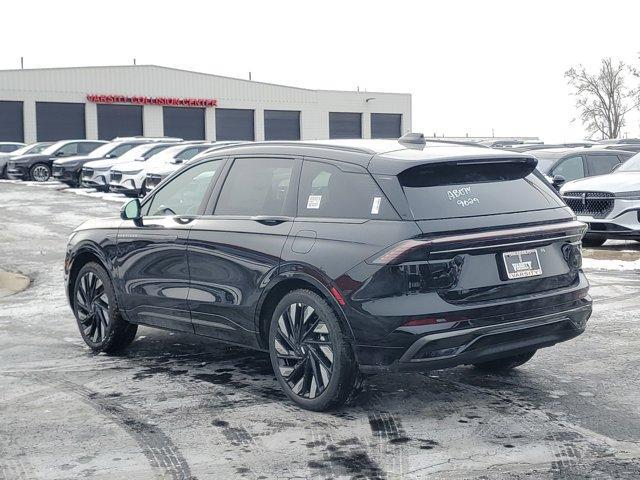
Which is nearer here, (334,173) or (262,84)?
(334,173)

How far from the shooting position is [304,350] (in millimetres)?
6031

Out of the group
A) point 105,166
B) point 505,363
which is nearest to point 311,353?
point 505,363

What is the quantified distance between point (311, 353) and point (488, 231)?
1316mm

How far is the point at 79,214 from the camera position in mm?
22188

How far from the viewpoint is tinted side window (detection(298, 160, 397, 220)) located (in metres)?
5.83

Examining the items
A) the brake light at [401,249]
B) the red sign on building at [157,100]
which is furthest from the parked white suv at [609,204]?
the red sign on building at [157,100]

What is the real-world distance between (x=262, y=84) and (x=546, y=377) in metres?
59.6

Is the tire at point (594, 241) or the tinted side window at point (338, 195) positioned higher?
the tinted side window at point (338, 195)

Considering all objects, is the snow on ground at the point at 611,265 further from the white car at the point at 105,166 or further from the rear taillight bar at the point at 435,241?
the white car at the point at 105,166

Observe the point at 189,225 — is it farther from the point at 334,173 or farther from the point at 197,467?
the point at 197,467

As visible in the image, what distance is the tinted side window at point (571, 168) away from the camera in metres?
17.5

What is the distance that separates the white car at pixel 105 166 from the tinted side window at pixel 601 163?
14.8m

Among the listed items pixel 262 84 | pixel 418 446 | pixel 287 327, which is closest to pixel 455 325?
pixel 418 446

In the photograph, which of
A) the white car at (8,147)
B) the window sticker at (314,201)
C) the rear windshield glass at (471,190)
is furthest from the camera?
the white car at (8,147)
